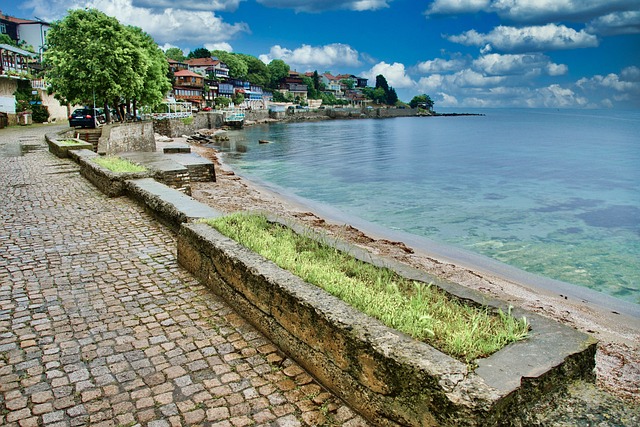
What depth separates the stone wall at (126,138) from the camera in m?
22.3

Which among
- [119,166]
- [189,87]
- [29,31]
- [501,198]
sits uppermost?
[29,31]

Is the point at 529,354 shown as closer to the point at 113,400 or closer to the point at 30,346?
the point at 113,400

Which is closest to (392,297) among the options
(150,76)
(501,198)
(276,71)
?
(501,198)

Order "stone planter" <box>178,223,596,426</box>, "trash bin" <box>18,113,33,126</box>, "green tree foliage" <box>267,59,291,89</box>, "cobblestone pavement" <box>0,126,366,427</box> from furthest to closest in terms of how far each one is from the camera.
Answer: "green tree foliage" <box>267,59,291,89</box>, "trash bin" <box>18,113,33,126</box>, "cobblestone pavement" <box>0,126,366,427</box>, "stone planter" <box>178,223,596,426</box>

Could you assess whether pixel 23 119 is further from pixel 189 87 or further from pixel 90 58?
pixel 189 87

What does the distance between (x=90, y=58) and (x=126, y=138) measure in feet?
44.8

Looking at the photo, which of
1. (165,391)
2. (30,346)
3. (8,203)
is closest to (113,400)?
(165,391)

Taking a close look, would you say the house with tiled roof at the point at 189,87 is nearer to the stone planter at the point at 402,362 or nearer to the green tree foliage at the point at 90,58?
the green tree foliage at the point at 90,58

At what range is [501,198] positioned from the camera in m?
25.8

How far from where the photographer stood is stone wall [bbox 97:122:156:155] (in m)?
22.3

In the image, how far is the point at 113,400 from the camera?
13.7 feet

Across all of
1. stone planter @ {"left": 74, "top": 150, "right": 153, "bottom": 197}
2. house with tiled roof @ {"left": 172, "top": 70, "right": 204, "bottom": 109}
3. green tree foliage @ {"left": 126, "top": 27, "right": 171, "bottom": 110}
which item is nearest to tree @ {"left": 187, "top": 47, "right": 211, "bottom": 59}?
house with tiled roof @ {"left": 172, "top": 70, "right": 204, "bottom": 109}

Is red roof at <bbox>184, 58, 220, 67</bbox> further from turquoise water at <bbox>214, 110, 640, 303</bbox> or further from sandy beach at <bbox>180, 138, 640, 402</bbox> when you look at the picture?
sandy beach at <bbox>180, 138, 640, 402</bbox>

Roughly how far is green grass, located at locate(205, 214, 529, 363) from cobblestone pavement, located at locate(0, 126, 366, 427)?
839 millimetres
